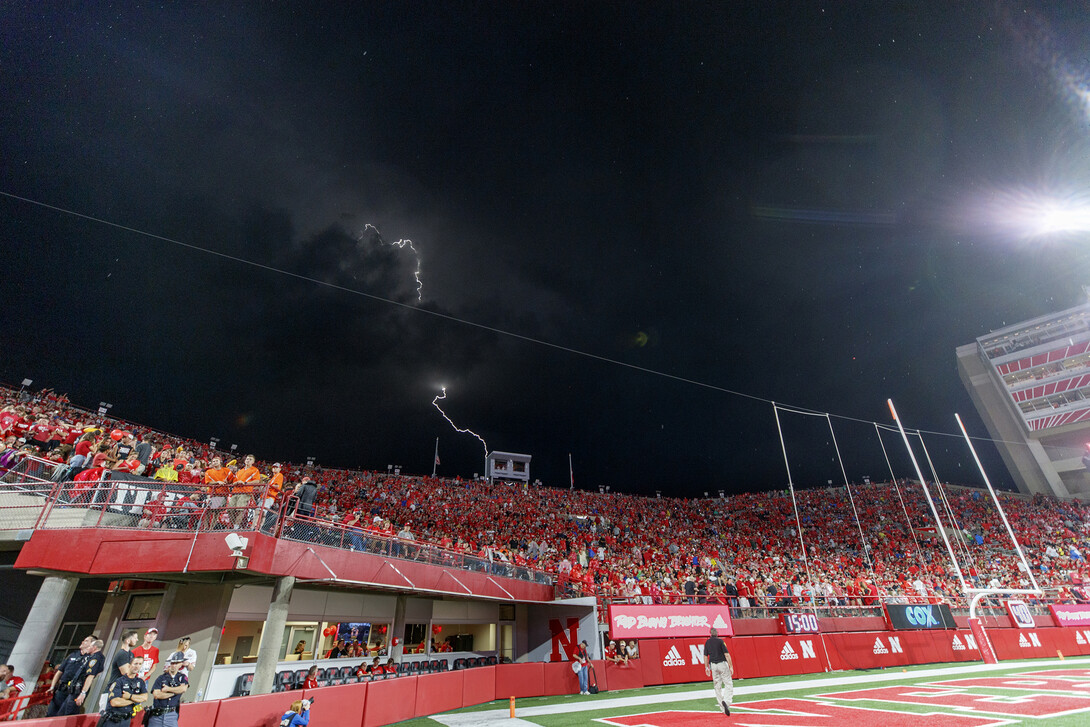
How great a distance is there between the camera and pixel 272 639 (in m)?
Answer: 10.8

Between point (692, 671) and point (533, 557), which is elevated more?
point (533, 557)

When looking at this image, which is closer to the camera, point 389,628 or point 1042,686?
point 1042,686

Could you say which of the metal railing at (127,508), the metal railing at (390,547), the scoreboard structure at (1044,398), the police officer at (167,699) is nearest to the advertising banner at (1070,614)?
the metal railing at (390,547)

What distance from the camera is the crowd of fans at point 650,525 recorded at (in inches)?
532

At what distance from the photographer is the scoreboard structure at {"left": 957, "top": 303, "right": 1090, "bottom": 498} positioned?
51000 millimetres

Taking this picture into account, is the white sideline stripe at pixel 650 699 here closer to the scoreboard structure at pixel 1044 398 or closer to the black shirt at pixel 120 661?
the black shirt at pixel 120 661

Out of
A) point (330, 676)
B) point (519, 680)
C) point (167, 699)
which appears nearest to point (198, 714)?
point (167, 699)

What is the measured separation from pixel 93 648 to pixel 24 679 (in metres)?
4.45

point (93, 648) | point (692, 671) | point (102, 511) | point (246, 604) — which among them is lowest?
point (692, 671)

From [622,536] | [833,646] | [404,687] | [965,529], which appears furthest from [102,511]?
[965,529]

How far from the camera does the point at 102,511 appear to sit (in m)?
10.8

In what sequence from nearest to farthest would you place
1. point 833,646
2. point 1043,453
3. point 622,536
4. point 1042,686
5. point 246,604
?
1. point 1042,686
2. point 246,604
3. point 833,646
4. point 622,536
5. point 1043,453

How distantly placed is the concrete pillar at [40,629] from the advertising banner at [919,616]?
92.2 ft

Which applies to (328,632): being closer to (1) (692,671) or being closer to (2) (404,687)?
(2) (404,687)
